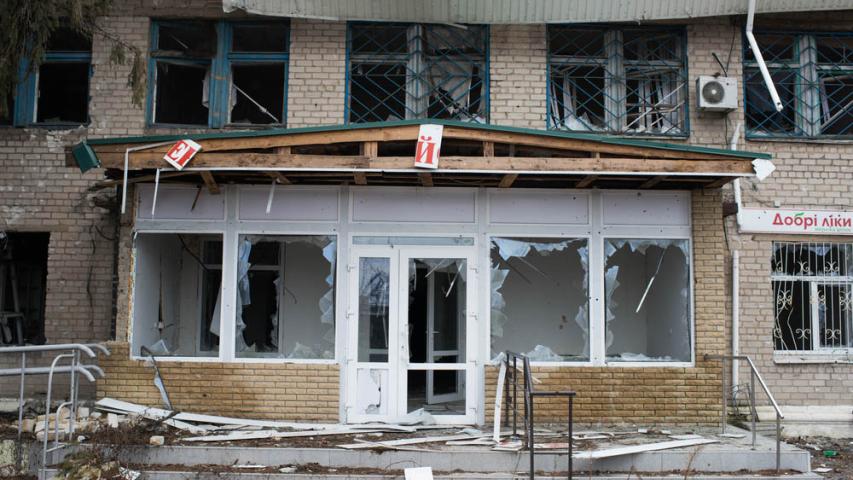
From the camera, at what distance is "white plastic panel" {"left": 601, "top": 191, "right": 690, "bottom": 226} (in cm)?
927

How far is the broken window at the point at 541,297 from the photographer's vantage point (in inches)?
364

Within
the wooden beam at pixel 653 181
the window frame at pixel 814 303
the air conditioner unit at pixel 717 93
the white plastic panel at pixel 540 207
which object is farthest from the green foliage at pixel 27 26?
the window frame at pixel 814 303

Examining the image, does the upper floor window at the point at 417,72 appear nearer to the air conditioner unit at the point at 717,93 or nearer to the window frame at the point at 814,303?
the air conditioner unit at the point at 717,93

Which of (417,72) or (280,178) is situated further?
(417,72)

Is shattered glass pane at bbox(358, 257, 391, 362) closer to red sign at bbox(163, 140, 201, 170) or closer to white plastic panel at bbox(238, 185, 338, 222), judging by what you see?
white plastic panel at bbox(238, 185, 338, 222)

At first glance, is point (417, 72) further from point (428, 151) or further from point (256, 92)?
point (428, 151)

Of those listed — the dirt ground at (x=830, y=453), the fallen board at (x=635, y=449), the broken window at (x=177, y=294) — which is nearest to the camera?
the fallen board at (x=635, y=449)

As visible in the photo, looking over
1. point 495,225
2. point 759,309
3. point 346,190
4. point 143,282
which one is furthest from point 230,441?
point 759,309

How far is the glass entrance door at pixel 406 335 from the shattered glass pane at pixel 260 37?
3272mm

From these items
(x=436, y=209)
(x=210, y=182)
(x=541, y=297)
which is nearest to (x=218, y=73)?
(x=210, y=182)

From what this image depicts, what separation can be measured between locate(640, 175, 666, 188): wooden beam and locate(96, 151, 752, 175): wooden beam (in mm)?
371

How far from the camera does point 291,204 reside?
9180mm

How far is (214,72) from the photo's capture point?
1043 centimetres

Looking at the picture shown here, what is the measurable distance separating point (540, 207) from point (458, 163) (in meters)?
1.48
